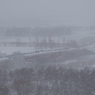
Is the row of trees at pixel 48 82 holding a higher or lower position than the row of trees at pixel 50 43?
higher

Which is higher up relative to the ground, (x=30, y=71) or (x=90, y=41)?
(x=30, y=71)

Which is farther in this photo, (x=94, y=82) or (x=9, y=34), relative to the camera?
(x=9, y=34)

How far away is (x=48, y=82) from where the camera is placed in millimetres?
2895

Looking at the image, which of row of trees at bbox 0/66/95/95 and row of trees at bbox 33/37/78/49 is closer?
row of trees at bbox 0/66/95/95

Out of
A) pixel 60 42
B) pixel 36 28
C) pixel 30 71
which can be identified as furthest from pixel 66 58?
pixel 36 28

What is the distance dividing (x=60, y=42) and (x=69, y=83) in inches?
175

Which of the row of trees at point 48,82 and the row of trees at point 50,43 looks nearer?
the row of trees at point 48,82

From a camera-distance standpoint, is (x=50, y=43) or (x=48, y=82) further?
(x=50, y=43)

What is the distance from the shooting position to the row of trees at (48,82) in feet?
8.61

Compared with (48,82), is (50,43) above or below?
below

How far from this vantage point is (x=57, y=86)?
278 cm

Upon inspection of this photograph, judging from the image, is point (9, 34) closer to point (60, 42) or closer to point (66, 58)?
point (60, 42)

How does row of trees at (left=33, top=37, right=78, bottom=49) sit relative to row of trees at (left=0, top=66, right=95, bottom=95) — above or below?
below

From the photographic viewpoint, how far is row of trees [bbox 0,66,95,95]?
2.62 m
